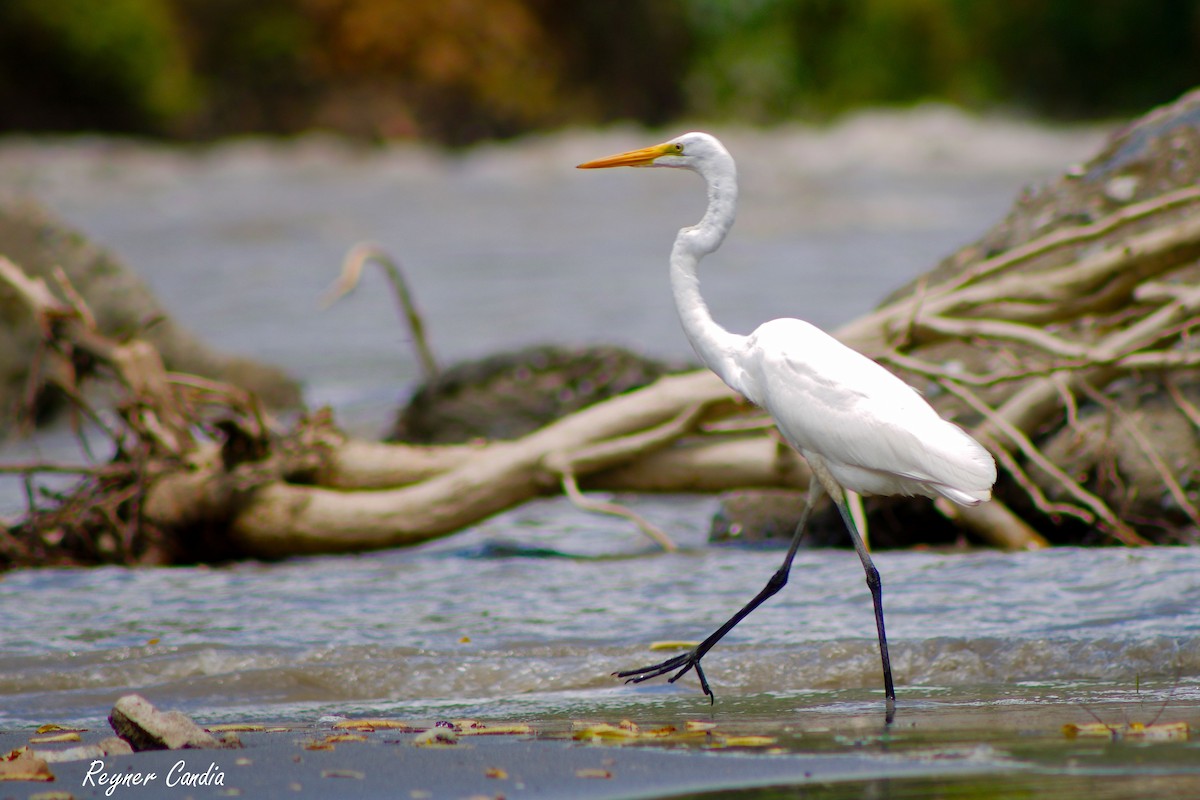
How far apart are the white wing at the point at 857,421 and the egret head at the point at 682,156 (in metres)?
0.53

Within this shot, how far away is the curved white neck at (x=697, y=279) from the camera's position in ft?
14.9

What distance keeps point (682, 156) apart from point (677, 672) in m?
1.54

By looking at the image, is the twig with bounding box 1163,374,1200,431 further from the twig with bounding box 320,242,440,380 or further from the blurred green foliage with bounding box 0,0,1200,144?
the blurred green foliage with bounding box 0,0,1200,144

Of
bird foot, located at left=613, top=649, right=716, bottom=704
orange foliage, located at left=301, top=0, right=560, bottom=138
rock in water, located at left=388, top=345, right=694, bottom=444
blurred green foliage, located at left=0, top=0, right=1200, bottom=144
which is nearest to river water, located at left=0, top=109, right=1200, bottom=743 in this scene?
bird foot, located at left=613, top=649, right=716, bottom=704

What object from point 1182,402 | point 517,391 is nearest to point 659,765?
point 1182,402

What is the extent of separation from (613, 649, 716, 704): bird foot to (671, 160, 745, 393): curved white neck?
0.81 m

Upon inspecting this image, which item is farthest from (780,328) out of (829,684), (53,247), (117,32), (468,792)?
(117,32)

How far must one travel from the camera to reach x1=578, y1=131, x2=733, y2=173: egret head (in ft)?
14.9

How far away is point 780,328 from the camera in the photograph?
4.51m

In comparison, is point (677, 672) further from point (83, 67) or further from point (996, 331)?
point (83, 67)

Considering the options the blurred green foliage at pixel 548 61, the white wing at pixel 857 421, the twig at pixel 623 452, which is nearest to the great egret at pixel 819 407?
the white wing at pixel 857 421

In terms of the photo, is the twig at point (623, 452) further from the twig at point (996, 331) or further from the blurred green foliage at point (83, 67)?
the blurred green foliage at point (83, 67)

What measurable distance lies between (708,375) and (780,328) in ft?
7.38

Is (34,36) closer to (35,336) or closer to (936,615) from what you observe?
(35,336)
